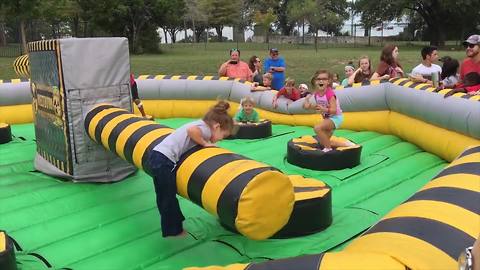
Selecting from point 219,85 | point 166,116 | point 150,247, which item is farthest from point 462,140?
point 166,116

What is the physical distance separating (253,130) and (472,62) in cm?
252

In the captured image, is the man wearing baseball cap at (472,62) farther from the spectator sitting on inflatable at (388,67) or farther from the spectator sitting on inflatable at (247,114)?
the spectator sitting on inflatable at (247,114)

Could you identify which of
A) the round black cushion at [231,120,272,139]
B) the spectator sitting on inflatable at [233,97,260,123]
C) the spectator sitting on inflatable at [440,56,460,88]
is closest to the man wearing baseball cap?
the spectator sitting on inflatable at [440,56,460,88]

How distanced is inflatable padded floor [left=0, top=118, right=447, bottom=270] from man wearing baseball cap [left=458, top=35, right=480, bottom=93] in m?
0.83

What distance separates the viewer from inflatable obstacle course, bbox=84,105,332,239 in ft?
7.67

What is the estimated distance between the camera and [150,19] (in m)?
27.1

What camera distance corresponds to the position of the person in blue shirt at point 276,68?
775 centimetres

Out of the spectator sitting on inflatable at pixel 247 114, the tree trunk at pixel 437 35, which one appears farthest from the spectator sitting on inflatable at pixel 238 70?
the tree trunk at pixel 437 35

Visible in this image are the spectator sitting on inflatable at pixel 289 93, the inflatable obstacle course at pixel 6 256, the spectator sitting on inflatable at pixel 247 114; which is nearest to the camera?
the inflatable obstacle course at pixel 6 256

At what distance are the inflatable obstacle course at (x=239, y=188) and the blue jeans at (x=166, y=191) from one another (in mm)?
70

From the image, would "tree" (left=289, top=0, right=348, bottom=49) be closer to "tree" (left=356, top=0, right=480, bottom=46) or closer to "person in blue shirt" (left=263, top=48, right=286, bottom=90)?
"tree" (left=356, top=0, right=480, bottom=46)

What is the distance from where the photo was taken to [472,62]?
5164mm

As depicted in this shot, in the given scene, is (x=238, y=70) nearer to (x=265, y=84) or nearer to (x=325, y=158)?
(x=265, y=84)

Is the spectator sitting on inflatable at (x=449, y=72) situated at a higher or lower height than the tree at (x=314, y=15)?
lower
